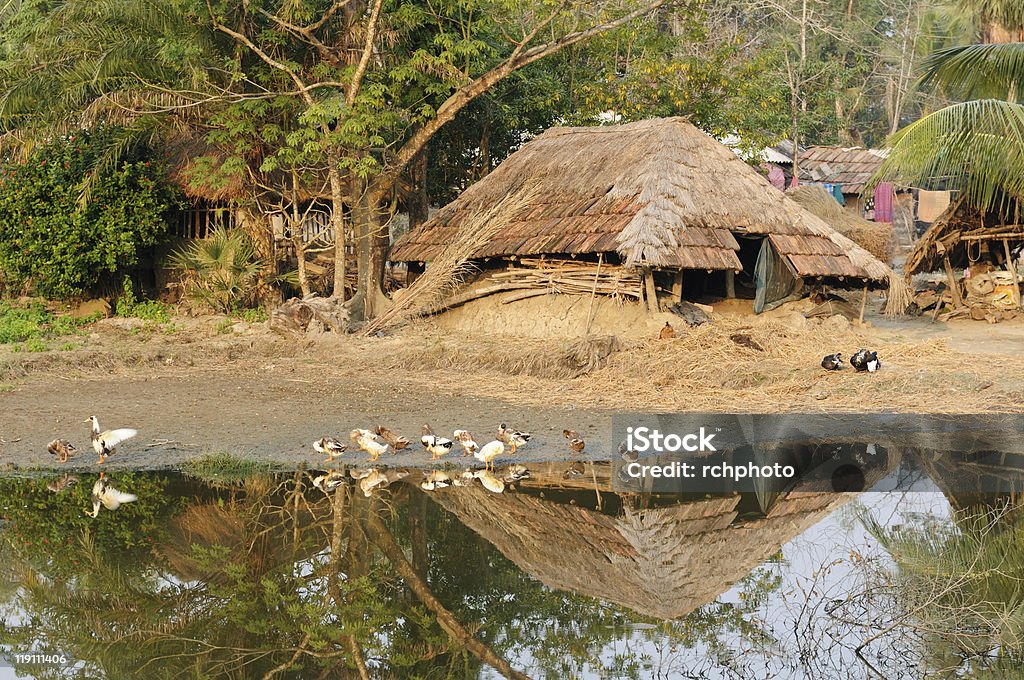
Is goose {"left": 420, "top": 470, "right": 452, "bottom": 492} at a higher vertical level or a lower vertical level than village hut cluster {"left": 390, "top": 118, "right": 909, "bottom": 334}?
lower

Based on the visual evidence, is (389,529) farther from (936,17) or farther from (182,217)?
(936,17)

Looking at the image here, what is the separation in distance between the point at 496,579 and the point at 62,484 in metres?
3.70

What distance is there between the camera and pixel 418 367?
13.5 metres

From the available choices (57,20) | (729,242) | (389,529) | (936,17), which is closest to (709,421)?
(389,529)

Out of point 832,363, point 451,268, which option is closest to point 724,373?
point 832,363

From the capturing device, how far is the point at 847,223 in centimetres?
2383

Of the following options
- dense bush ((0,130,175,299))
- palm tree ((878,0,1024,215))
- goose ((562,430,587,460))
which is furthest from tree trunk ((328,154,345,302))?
goose ((562,430,587,460))

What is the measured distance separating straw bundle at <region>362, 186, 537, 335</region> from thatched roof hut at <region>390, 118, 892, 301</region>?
0.35 ft

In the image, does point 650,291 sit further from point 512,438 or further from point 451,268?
point 512,438

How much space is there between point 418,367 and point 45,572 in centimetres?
718

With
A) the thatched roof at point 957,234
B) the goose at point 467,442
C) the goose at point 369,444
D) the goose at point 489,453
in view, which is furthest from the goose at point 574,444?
the thatched roof at point 957,234

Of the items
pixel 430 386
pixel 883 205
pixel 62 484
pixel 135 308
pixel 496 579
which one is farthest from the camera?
pixel 883 205

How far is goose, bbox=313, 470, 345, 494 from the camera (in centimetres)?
810

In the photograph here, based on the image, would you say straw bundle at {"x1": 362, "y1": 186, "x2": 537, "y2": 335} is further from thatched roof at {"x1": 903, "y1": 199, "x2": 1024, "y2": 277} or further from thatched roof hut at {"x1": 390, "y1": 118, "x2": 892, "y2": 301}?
thatched roof at {"x1": 903, "y1": 199, "x2": 1024, "y2": 277}
